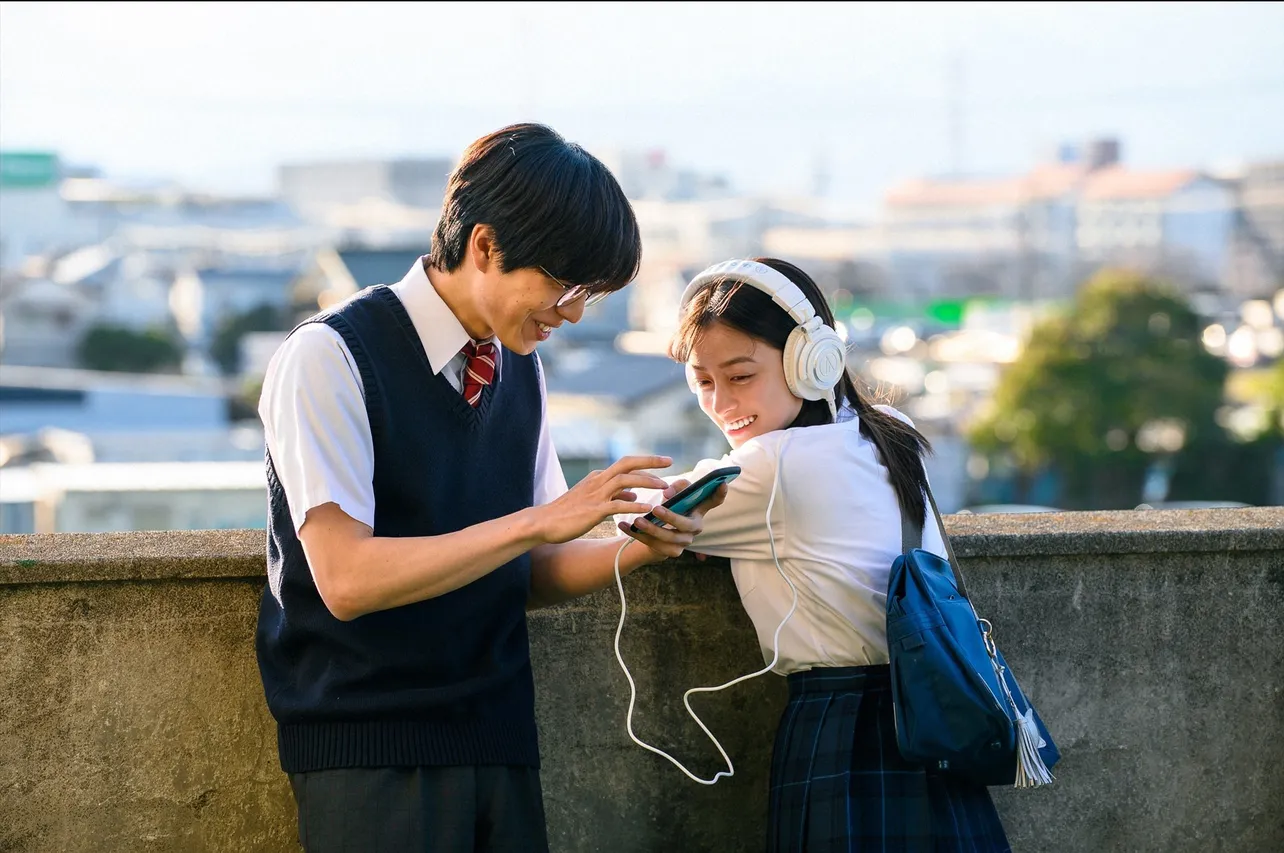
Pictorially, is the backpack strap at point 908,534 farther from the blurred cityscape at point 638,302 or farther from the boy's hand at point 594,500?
the boy's hand at point 594,500

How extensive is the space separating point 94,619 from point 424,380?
0.81 meters

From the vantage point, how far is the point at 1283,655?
2.71 m

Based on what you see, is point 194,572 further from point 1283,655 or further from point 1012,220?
point 1012,220

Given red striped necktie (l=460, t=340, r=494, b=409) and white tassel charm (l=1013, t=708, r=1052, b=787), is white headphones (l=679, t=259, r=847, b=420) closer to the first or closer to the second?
red striped necktie (l=460, t=340, r=494, b=409)

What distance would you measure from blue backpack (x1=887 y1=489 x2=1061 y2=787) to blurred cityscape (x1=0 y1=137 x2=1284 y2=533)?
51 centimetres

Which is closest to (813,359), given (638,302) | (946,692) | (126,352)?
(946,692)

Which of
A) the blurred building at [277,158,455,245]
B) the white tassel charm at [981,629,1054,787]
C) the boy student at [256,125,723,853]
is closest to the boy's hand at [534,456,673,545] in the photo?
the boy student at [256,125,723,853]

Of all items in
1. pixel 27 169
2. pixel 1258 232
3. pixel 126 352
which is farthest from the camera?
pixel 1258 232

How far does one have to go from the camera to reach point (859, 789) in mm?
2090

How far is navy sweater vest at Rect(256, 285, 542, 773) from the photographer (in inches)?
72.7

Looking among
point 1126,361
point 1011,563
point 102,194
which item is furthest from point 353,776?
point 102,194

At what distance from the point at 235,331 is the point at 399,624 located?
73.3 m

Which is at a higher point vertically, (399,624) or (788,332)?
(788,332)

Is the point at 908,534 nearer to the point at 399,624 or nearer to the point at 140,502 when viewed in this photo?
the point at 399,624
